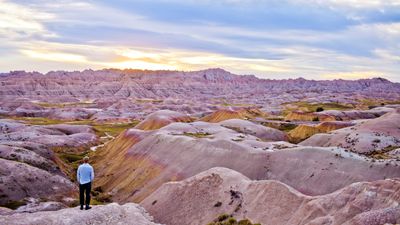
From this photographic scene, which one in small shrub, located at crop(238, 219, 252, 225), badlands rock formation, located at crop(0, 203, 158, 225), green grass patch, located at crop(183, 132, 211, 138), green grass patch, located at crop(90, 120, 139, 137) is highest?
badlands rock formation, located at crop(0, 203, 158, 225)

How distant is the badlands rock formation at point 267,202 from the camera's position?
65.9ft

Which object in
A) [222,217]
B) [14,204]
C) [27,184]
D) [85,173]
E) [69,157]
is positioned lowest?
[69,157]

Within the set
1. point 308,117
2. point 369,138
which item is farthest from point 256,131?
point 308,117

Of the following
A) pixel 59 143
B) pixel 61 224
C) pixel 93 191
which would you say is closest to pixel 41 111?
pixel 59 143

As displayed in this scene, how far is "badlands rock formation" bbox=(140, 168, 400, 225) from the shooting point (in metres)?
20.1

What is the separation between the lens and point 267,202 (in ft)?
85.4

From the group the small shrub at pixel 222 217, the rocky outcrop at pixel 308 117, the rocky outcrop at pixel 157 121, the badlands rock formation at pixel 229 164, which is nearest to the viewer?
the small shrub at pixel 222 217

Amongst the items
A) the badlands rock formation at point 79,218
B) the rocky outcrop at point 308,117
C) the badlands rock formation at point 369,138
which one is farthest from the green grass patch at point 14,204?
the rocky outcrop at point 308,117

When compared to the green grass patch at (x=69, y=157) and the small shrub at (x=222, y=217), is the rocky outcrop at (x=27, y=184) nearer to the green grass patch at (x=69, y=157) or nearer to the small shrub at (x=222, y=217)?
the small shrub at (x=222, y=217)

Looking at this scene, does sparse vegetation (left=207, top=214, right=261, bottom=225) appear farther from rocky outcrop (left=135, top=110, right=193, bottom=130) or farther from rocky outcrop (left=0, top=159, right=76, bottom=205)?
rocky outcrop (left=135, top=110, right=193, bottom=130)

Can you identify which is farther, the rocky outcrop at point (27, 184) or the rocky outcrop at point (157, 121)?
the rocky outcrop at point (157, 121)

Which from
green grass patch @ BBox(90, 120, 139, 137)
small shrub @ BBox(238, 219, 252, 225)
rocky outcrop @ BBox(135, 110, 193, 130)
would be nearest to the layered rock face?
small shrub @ BBox(238, 219, 252, 225)

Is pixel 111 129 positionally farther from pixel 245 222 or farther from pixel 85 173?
pixel 85 173

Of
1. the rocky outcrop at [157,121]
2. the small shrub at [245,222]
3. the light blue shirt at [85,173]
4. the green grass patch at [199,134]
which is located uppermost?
the light blue shirt at [85,173]
